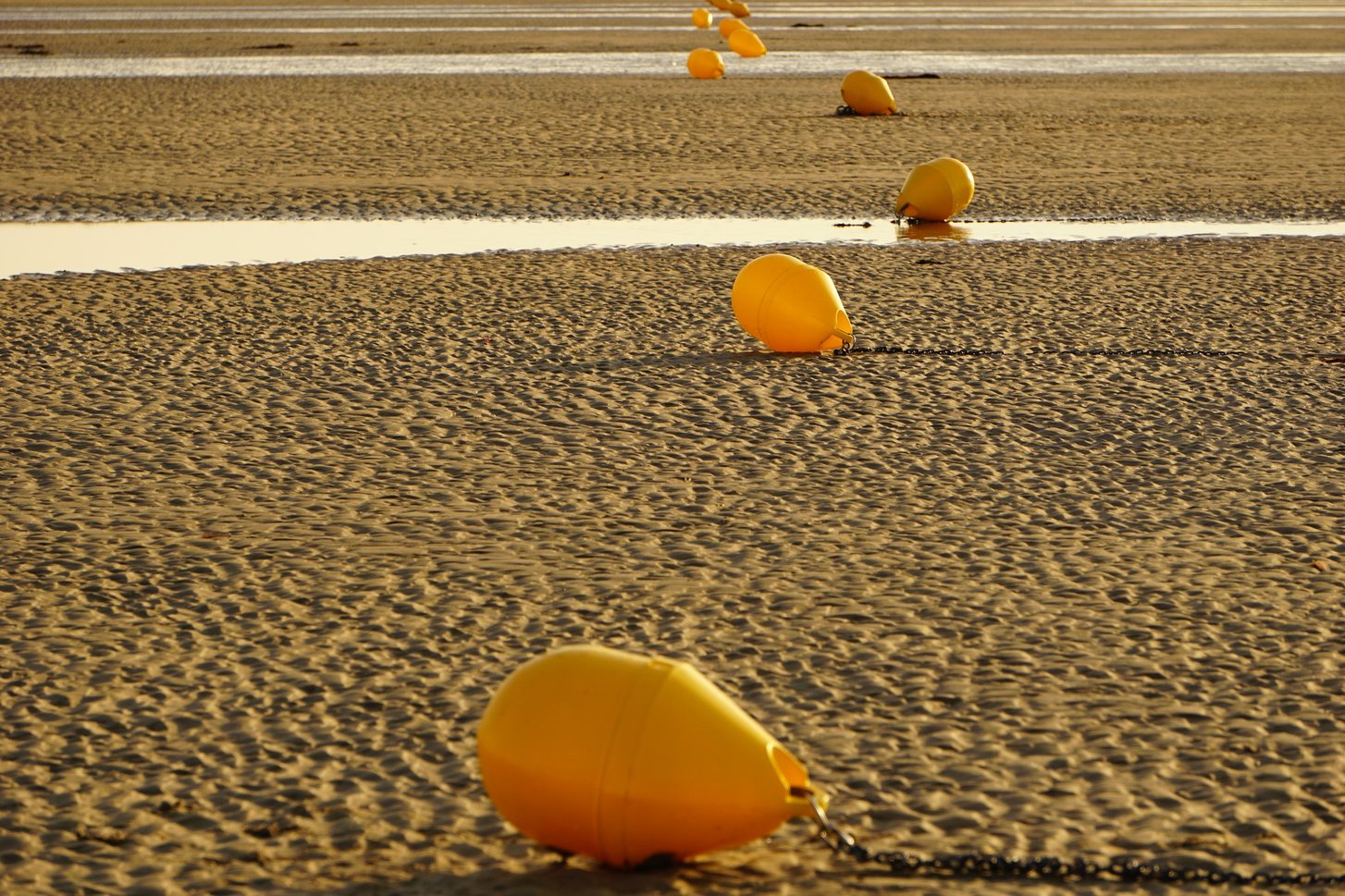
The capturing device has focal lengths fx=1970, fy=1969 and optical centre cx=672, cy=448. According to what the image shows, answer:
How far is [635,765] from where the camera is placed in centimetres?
302

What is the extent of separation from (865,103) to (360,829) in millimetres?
14088

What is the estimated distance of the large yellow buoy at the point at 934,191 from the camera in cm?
1089

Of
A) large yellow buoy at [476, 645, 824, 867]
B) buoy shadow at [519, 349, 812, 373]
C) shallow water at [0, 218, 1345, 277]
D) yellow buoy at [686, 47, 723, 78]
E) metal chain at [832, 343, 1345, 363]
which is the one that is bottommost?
large yellow buoy at [476, 645, 824, 867]

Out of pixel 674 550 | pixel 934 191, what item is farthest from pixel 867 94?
pixel 674 550

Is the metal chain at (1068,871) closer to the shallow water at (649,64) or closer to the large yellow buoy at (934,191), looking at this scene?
the large yellow buoy at (934,191)

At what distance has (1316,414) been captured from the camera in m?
6.52

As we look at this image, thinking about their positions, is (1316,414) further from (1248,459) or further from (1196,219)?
(1196,219)

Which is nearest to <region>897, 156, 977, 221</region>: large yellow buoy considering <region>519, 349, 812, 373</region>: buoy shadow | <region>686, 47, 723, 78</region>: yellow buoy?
<region>519, 349, 812, 373</region>: buoy shadow

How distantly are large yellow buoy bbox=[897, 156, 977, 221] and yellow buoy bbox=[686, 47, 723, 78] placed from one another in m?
10.4

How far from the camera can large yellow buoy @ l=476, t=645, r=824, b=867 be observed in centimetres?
303

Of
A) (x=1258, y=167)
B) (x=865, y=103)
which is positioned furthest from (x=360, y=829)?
(x=865, y=103)

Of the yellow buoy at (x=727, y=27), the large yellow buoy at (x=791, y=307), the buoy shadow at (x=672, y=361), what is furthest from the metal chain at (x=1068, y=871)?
the yellow buoy at (x=727, y=27)

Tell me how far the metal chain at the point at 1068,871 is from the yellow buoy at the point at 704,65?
18.4m

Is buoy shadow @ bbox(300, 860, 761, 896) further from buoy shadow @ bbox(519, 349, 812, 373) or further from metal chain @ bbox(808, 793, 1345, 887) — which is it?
buoy shadow @ bbox(519, 349, 812, 373)
